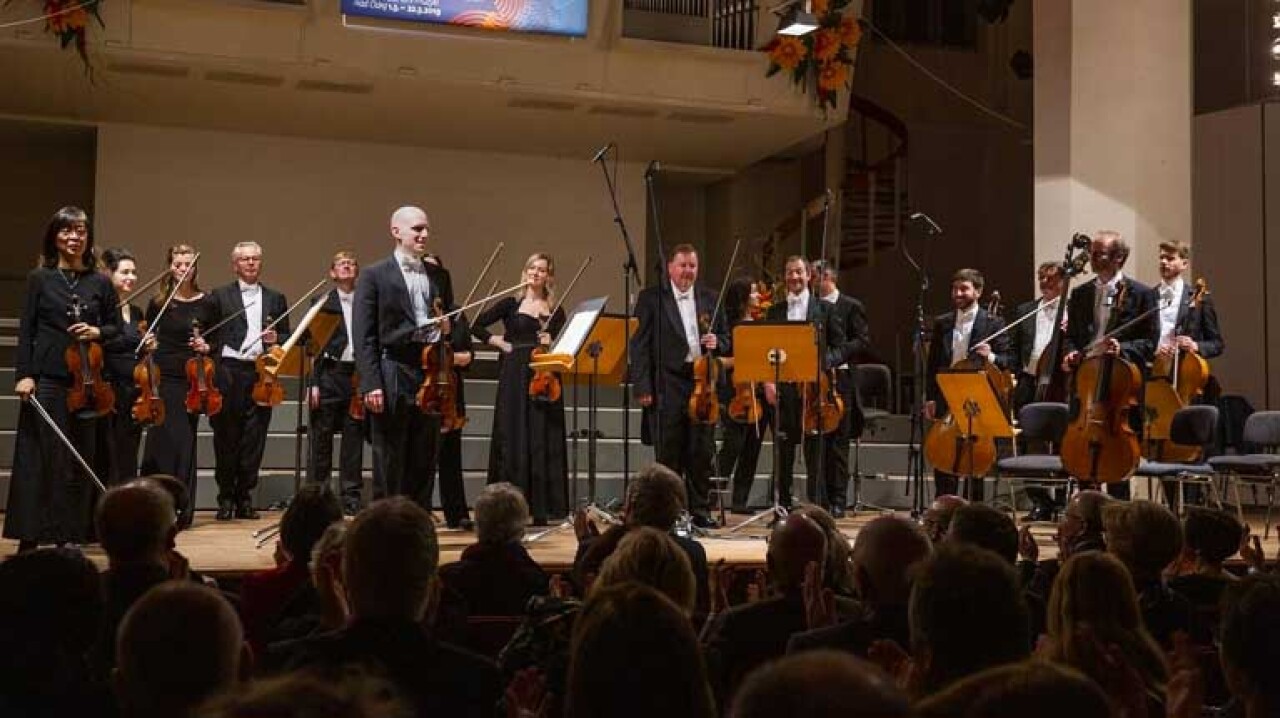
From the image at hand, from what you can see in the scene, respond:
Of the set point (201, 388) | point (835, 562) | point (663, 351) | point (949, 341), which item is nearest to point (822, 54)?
point (949, 341)

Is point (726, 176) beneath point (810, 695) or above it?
above

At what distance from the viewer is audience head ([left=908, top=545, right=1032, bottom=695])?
2236mm

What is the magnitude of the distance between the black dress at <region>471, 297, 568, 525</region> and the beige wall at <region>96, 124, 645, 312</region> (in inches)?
182

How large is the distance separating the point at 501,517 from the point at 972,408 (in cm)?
445

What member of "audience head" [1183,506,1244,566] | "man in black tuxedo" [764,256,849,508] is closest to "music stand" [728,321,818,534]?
"man in black tuxedo" [764,256,849,508]

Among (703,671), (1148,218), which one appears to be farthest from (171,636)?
(1148,218)

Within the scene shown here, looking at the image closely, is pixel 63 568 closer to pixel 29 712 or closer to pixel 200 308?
pixel 29 712

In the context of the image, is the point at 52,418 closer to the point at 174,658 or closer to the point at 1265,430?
the point at 174,658

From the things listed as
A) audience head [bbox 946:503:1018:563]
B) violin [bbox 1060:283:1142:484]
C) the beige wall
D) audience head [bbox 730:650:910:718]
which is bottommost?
audience head [bbox 946:503:1018:563]

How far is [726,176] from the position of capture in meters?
13.7

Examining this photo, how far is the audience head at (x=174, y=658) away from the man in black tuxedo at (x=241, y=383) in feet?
22.8

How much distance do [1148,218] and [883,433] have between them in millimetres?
2865

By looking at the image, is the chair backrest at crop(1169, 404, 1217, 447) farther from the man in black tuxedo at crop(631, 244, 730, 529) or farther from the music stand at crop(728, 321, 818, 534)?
the man in black tuxedo at crop(631, 244, 730, 529)

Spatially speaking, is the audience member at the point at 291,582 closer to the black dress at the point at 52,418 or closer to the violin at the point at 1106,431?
the black dress at the point at 52,418
